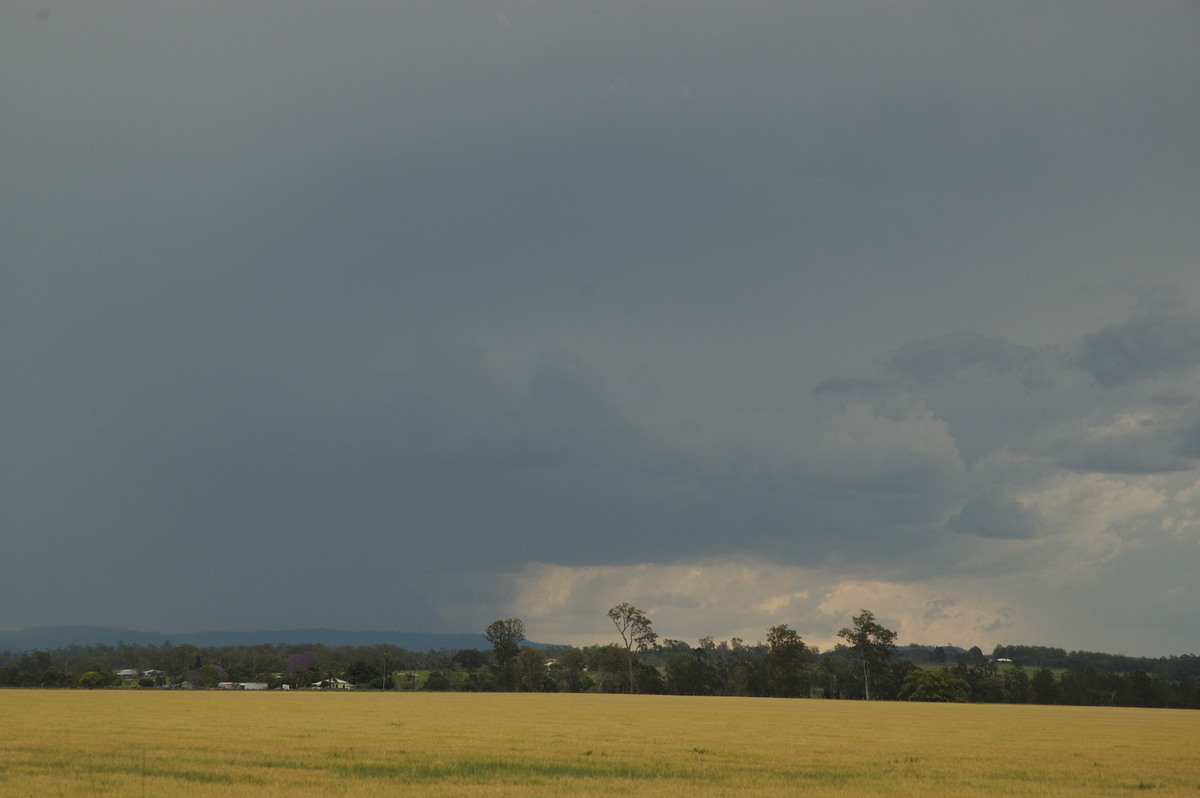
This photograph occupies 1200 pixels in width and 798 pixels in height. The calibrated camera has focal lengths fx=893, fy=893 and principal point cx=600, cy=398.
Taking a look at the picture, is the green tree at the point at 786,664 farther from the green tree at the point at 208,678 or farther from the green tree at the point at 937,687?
the green tree at the point at 208,678

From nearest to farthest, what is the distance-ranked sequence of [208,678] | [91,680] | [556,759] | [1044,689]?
[556,759]
[1044,689]
[91,680]
[208,678]

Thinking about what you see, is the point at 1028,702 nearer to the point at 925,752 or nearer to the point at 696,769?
the point at 925,752

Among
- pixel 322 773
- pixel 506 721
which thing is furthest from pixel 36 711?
pixel 322 773

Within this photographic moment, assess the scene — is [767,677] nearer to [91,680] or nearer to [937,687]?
[937,687]

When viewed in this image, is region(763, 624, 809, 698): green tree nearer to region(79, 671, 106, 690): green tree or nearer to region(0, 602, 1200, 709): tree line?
region(0, 602, 1200, 709): tree line

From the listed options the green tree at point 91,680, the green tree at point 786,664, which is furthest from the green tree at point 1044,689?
the green tree at point 91,680

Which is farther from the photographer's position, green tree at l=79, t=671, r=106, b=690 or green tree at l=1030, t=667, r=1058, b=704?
green tree at l=79, t=671, r=106, b=690

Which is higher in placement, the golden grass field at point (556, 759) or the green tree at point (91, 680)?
the golden grass field at point (556, 759)

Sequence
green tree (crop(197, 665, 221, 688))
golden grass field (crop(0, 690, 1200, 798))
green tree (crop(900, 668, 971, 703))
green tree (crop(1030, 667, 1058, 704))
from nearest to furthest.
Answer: golden grass field (crop(0, 690, 1200, 798)) < green tree (crop(900, 668, 971, 703)) < green tree (crop(1030, 667, 1058, 704)) < green tree (crop(197, 665, 221, 688))

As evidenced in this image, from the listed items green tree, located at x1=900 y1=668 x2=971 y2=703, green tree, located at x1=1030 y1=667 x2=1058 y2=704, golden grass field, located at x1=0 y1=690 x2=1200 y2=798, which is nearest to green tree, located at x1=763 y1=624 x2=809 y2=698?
green tree, located at x1=900 y1=668 x2=971 y2=703

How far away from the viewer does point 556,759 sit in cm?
3484

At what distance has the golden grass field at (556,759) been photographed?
87.4 feet

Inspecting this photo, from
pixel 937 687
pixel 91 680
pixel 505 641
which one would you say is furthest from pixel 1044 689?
pixel 91 680

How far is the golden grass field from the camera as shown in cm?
2664
